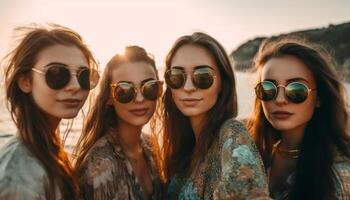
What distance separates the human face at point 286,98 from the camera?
468 centimetres

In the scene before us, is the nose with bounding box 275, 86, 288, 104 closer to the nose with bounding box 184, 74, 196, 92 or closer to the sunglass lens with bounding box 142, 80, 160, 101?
the nose with bounding box 184, 74, 196, 92

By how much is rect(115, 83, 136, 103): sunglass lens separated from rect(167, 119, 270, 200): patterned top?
105 centimetres

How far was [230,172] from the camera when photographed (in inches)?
128

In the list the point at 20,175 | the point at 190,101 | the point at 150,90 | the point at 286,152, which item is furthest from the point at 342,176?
the point at 20,175

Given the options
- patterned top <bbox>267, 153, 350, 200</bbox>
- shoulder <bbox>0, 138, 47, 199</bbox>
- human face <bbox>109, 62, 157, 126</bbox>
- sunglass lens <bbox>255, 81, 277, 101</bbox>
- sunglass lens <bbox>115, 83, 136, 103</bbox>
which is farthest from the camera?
sunglass lens <bbox>255, 81, 277, 101</bbox>

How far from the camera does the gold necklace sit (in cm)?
500

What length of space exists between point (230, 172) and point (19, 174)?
66.7 inches

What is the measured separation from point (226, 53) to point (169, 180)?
159 cm

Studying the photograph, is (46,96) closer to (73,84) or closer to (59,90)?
(59,90)

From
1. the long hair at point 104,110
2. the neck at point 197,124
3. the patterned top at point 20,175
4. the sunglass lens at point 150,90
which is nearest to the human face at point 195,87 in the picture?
the neck at point 197,124

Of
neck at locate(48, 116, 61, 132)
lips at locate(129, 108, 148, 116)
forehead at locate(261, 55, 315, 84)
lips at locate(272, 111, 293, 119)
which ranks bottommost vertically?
neck at locate(48, 116, 61, 132)

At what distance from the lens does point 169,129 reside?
507cm

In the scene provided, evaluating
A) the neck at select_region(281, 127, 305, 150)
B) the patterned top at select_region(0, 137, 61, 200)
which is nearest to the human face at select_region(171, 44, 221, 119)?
the neck at select_region(281, 127, 305, 150)

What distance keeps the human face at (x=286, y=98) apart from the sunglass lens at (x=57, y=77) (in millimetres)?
2201
